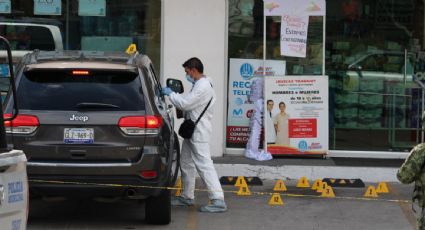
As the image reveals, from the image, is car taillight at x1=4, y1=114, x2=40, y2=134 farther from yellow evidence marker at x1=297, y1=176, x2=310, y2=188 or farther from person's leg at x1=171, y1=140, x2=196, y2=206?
yellow evidence marker at x1=297, y1=176, x2=310, y2=188

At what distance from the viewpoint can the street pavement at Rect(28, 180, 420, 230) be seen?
327 inches

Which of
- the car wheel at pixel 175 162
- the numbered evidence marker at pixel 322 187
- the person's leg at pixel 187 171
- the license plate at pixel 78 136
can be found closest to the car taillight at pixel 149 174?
the license plate at pixel 78 136

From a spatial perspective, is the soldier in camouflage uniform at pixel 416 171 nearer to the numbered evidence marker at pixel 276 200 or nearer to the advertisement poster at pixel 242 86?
the numbered evidence marker at pixel 276 200

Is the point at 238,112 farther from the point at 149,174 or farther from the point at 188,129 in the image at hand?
the point at 149,174

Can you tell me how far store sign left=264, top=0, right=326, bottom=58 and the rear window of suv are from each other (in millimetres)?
4444

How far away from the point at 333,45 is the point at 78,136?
18.4 ft

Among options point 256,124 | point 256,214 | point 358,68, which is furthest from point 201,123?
point 358,68

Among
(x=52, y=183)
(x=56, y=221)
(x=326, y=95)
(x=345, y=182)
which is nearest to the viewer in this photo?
(x=52, y=183)

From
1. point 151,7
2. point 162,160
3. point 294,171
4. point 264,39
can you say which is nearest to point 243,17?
point 264,39

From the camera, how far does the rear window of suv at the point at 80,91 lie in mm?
7531

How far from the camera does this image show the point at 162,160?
7.59 metres

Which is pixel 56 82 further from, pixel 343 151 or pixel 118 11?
pixel 343 151

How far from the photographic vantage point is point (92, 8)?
38.8 ft

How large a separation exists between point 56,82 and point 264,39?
4825 mm
